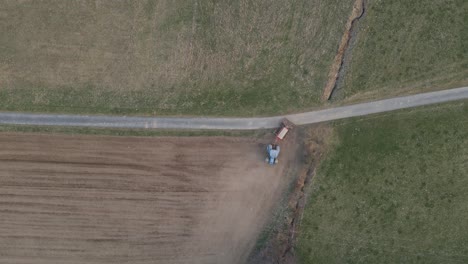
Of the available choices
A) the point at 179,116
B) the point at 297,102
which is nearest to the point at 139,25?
the point at 179,116

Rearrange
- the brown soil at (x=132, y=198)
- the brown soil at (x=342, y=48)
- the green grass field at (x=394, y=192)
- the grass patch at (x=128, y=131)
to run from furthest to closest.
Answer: the brown soil at (x=342, y=48) < the green grass field at (x=394, y=192) < the grass patch at (x=128, y=131) < the brown soil at (x=132, y=198)

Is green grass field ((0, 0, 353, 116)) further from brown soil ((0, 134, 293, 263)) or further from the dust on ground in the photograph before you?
brown soil ((0, 134, 293, 263))

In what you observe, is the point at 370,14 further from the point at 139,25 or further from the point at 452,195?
the point at 139,25

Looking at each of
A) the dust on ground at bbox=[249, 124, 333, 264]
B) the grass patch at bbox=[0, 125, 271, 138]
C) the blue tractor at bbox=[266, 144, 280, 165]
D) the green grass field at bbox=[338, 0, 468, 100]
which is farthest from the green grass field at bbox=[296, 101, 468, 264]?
the grass patch at bbox=[0, 125, 271, 138]

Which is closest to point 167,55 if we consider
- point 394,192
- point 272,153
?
point 272,153

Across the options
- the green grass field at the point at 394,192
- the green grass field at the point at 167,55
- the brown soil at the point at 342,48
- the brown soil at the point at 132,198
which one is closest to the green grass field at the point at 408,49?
the brown soil at the point at 342,48

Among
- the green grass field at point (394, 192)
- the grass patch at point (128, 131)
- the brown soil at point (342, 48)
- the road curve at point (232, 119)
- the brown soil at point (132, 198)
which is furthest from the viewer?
the brown soil at point (342, 48)

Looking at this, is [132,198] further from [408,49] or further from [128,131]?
[408,49]

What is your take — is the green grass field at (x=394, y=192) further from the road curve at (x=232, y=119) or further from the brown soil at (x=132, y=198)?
the brown soil at (x=132, y=198)
